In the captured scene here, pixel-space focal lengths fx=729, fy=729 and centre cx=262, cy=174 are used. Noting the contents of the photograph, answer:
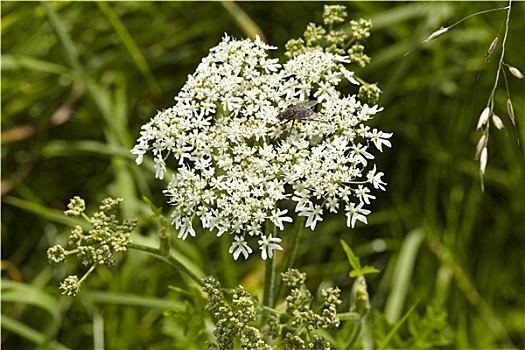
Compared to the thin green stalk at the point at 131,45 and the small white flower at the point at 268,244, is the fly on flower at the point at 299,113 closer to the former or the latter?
the small white flower at the point at 268,244

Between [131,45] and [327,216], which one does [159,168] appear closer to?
[131,45]

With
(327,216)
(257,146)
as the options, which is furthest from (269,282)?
(327,216)

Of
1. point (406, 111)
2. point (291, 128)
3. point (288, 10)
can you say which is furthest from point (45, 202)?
point (291, 128)

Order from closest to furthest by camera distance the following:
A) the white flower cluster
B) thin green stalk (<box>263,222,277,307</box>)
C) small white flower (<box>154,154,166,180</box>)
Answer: the white flower cluster, small white flower (<box>154,154,166,180</box>), thin green stalk (<box>263,222,277,307</box>)

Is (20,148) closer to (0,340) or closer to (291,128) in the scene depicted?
(0,340)

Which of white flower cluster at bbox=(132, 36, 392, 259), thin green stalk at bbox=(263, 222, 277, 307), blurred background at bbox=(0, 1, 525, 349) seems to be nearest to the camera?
white flower cluster at bbox=(132, 36, 392, 259)

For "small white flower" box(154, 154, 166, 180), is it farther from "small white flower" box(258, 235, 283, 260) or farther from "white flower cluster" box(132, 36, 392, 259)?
"small white flower" box(258, 235, 283, 260)

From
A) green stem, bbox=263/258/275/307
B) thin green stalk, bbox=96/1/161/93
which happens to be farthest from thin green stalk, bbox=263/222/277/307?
thin green stalk, bbox=96/1/161/93

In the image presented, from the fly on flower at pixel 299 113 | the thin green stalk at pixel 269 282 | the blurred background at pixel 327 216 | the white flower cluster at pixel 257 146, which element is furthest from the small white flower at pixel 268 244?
the blurred background at pixel 327 216
